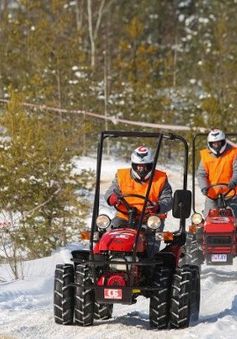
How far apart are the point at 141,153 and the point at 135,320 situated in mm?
1846

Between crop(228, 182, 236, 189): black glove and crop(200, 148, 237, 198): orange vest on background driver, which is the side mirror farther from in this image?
crop(200, 148, 237, 198): orange vest on background driver

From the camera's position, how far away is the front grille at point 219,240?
41.4 feet

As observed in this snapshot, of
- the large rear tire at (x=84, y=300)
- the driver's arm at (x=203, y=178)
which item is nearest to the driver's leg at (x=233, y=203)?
the driver's arm at (x=203, y=178)

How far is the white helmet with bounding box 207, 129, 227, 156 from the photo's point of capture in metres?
13.4

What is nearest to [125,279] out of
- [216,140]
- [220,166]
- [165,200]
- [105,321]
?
[105,321]

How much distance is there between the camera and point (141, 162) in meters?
9.83

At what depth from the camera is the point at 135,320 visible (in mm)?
9133

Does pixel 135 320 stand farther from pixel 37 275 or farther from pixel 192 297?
pixel 37 275

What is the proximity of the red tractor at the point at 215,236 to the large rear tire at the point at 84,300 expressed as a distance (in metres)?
4.29

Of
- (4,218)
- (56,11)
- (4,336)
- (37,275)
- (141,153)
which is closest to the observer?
(4,336)

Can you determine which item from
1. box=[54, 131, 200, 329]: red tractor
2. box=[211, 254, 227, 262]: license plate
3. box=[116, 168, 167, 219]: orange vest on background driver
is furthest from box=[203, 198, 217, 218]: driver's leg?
box=[54, 131, 200, 329]: red tractor

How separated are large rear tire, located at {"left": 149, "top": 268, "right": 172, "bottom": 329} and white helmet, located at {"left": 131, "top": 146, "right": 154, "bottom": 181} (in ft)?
5.42

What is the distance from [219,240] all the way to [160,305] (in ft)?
14.0

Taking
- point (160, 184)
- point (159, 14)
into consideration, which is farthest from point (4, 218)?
point (159, 14)
